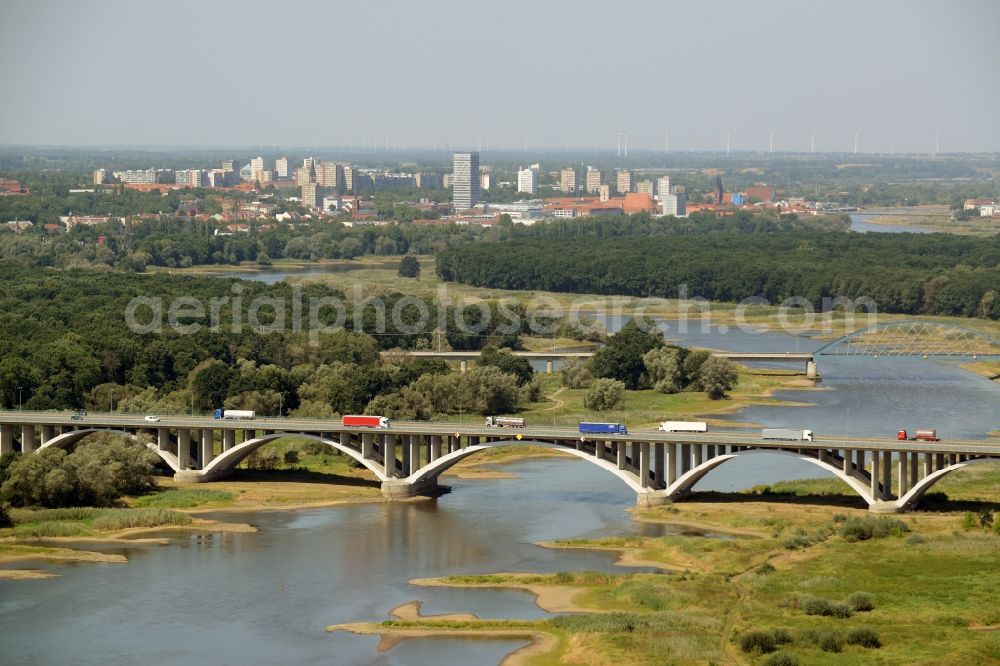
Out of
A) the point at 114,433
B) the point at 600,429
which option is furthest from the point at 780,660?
the point at 114,433

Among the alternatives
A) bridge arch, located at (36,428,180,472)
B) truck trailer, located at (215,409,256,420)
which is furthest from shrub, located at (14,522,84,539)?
truck trailer, located at (215,409,256,420)

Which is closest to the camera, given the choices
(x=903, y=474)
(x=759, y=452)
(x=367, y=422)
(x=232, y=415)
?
(x=903, y=474)

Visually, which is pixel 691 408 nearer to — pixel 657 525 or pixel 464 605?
pixel 657 525

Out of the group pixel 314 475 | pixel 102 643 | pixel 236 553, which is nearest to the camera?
pixel 102 643

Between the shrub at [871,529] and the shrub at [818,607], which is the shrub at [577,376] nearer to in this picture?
the shrub at [871,529]

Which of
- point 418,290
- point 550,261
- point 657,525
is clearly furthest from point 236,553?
point 550,261

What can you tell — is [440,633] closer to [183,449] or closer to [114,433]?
[183,449]

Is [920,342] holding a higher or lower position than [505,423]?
lower
